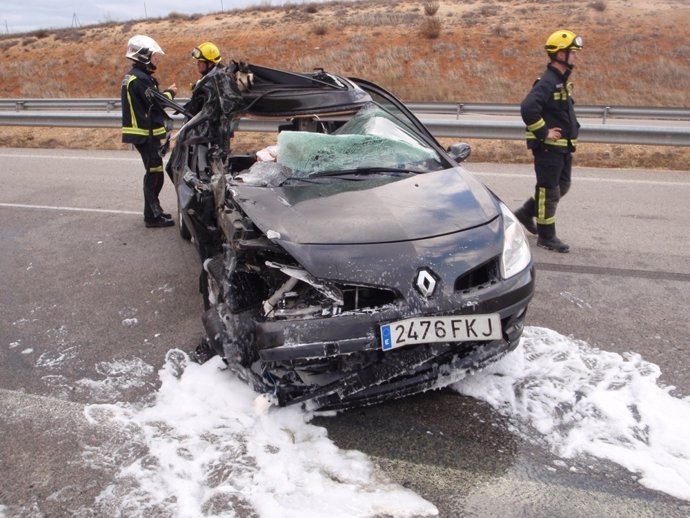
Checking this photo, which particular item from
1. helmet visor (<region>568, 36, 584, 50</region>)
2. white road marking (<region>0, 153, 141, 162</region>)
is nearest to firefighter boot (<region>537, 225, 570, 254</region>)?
helmet visor (<region>568, 36, 584, 50</region>)

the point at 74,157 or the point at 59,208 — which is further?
the point at 74,157

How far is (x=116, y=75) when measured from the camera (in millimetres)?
31328

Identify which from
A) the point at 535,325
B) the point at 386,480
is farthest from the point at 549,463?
the point at 535,325

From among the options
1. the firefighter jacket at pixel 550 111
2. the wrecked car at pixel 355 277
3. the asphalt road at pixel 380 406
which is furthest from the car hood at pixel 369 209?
the firefighter jacket at pixel 550 111

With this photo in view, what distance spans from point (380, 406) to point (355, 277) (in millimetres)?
783

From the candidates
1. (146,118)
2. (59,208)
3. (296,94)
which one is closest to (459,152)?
(296,94)

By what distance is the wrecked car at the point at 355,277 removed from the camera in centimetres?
266

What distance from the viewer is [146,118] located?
20.3 feet

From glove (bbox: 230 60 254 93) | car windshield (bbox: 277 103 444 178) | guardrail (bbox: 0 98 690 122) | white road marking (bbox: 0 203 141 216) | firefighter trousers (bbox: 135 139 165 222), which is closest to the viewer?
car windshield (bbox: 277 103 444 178)

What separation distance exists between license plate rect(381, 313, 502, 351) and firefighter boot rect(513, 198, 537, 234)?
3.47 metres

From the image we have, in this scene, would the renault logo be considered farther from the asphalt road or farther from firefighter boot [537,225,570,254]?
firefighter boot [537,225,570,254]

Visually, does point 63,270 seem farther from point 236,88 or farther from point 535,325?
point 535,325

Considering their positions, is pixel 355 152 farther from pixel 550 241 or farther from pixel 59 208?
pixel 59 208

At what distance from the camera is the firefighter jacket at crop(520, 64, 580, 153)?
5352 millimetres
